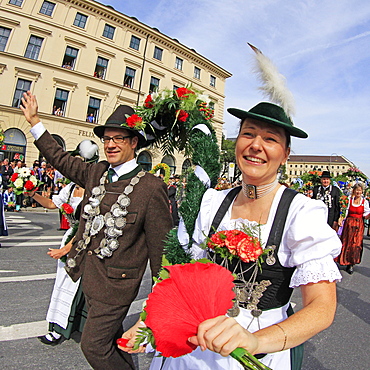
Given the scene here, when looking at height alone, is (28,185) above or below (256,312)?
above

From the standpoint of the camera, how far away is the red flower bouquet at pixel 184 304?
2.89ft

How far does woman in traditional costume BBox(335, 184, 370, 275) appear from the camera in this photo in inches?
273

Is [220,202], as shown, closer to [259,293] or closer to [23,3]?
[259,293]

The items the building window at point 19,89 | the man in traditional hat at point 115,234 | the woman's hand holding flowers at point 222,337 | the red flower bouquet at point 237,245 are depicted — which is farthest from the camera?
the building window at point 19,89

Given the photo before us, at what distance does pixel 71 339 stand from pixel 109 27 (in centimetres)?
2925

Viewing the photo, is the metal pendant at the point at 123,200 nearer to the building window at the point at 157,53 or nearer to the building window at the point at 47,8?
the building window at the point at 47,8

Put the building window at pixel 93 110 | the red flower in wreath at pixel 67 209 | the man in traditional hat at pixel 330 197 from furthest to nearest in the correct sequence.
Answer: the building window at pixel 93 110 → the man in traditional hat at pixel 330 197 → the red flower in wreath at pixel 67 209

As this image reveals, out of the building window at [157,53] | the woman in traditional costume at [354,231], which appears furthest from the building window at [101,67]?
the woman in traditional costume at [354,231]

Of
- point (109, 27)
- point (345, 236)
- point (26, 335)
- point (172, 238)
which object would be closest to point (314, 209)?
point (172, 238)

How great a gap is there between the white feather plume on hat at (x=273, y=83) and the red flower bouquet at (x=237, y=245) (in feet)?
2.41

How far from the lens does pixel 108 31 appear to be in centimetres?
2719

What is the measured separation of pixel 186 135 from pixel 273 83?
584 millimetres

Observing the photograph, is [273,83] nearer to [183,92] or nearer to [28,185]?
[183,92]

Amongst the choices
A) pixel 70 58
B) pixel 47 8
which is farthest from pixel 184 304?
pixel 47 8
